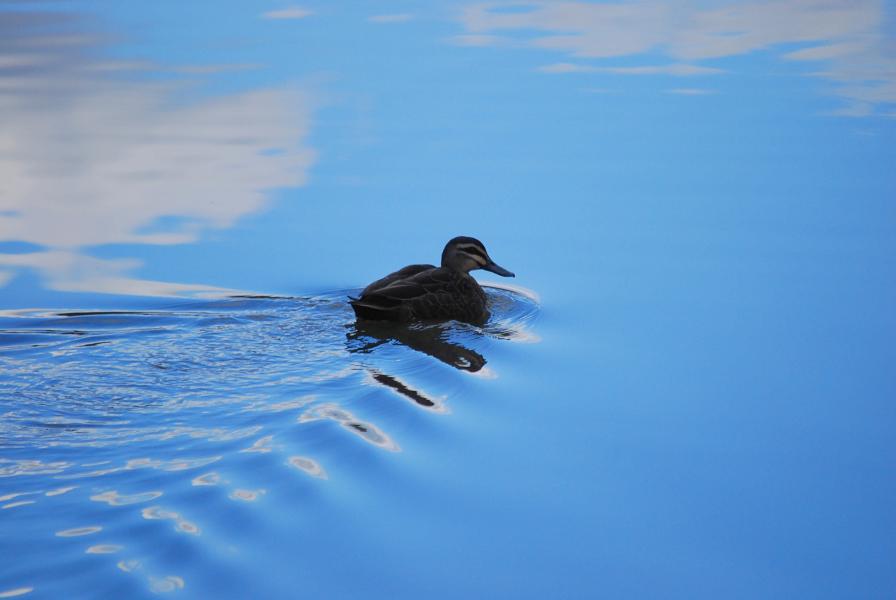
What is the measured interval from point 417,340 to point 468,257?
1.01 metres

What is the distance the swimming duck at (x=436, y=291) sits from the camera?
8.70 meters

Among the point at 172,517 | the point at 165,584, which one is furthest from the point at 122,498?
the point at 165,584

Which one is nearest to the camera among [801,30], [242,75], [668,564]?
[668,564]

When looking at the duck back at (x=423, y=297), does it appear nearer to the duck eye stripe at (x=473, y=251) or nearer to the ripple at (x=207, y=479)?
the duck eye stripe at (x=473, y=251)

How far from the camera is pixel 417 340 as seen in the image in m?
8.84

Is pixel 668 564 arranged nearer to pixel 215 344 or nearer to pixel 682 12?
pixel 215 344

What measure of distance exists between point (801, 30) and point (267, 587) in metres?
14.9

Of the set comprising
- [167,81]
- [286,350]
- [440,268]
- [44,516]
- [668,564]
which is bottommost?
[44,516]

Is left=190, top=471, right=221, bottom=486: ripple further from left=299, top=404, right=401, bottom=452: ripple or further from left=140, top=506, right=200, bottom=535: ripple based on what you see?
left=299, top=404, right=401, bottom=452: ripple

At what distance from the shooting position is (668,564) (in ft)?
17.2

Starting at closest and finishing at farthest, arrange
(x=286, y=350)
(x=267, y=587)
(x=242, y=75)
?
1. (x=267, y=587)
2. (x=286, y=350)
3. (x=242, y=75)

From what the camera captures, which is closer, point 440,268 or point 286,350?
point 286,350

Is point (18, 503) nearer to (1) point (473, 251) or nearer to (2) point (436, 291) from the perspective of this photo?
(2) point (436, 291)

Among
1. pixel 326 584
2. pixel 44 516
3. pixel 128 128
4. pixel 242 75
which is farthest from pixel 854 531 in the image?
pixel 242 75
